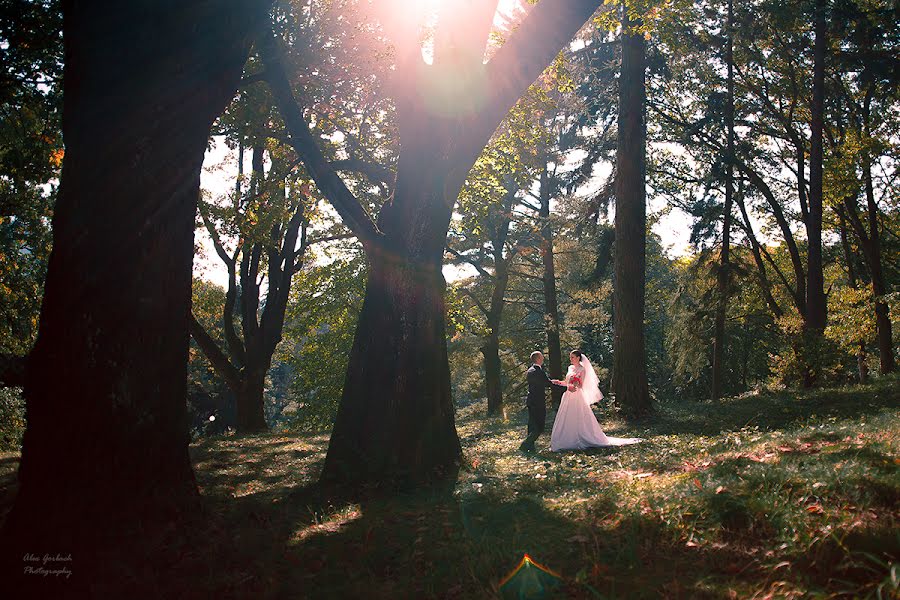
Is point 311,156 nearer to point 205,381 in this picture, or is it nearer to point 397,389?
point 397,389

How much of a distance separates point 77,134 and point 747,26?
→ 22221 mm

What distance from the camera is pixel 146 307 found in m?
5.42

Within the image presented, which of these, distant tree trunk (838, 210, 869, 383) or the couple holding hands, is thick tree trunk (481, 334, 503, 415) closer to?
distant tree trunk (838, 210, 869, 383)

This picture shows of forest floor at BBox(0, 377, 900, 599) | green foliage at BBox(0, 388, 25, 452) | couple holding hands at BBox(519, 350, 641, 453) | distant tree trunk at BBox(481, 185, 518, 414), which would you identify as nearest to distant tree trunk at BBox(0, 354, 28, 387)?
green foliage at BBox(0, 388, 25, 452)

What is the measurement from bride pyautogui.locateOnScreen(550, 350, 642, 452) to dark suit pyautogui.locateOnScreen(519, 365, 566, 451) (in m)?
0.37

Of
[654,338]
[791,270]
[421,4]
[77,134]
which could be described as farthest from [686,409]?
[654,338]

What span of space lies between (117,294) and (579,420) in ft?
30.5

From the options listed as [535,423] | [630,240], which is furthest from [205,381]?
[535,423]

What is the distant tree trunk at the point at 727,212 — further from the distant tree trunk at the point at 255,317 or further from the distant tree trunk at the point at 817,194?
the distant tree trunk at the point at 255,317

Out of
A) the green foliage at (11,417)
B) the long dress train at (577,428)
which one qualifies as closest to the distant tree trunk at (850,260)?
the long dress train at (577,428)

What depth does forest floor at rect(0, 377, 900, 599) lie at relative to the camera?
3.86 m

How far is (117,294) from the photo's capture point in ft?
17.2

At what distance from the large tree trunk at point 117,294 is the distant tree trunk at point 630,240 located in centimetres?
1267

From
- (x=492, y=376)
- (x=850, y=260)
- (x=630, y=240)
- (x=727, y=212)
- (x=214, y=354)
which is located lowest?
(x=492, y=376)
